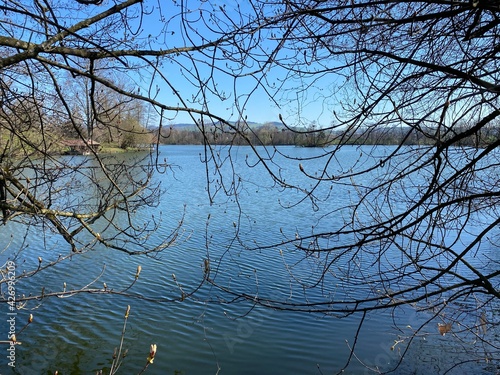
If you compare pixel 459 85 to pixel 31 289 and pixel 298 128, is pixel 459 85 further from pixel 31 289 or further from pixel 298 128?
pixel 31 289

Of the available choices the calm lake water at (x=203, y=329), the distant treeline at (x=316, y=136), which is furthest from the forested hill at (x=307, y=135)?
the calm lake water at (x=203, y=329)

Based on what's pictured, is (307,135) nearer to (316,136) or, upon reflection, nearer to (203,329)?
(316,136)

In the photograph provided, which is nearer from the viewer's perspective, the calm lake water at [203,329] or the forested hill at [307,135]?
the forested hill at [307,135]

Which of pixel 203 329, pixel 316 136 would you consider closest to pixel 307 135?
pixel 316 136

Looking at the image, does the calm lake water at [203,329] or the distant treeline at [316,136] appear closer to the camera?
the distant treeline at [316,136]

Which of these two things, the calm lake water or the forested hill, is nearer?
the forested hill

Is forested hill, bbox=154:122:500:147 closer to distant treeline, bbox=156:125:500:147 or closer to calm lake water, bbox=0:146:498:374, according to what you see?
distant treeline, bbox=156:125:500:147

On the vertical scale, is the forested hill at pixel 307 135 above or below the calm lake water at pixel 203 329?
above

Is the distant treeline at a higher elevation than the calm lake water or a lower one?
higher

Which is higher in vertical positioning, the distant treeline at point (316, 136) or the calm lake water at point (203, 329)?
the distant treeline at point (316, 136)

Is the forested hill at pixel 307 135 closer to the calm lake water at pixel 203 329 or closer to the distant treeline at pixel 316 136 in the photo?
the distant treeline at pixel 316 136

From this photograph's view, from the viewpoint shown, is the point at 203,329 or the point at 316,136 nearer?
the point at 316,136

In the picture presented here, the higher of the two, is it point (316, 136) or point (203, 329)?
point (316, 136)

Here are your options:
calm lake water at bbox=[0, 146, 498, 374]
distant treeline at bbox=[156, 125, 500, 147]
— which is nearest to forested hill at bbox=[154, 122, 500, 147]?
distant treeline at bbox=[156, 125, 500, 147]
